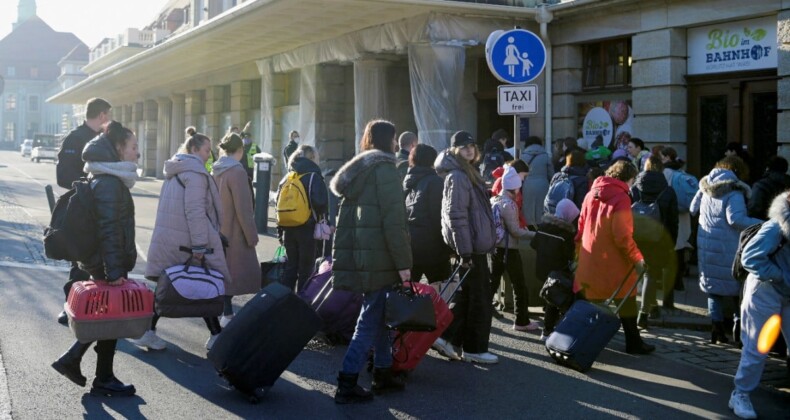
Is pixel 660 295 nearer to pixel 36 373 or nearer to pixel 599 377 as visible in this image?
pixel 599 377

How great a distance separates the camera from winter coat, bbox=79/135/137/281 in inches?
254

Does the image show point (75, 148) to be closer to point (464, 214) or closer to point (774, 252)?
point (464, 214)

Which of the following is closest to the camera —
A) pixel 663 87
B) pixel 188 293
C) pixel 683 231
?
pixel 188 293

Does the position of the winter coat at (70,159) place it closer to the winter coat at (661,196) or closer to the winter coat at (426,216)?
the winter coat at (426,216)

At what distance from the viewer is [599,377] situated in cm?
741

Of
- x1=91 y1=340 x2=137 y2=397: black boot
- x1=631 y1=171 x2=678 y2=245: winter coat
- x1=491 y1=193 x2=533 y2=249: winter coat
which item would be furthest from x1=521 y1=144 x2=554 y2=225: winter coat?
x1=91 y1=340 x2=137 y2=397: black boot

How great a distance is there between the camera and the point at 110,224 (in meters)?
6.48

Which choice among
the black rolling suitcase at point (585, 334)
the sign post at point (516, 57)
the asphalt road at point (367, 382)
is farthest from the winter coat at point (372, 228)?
the sign post at point (516, 57)

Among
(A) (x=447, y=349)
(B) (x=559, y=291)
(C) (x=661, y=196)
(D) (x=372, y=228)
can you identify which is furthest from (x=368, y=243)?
(C) (x=661, y=196)

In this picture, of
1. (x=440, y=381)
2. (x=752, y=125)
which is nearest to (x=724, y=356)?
Result: (x=440, y=381)

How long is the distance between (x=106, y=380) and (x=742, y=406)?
13.8ft

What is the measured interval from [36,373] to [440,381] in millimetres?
2952

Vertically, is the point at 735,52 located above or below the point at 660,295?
above

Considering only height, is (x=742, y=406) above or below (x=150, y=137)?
below
